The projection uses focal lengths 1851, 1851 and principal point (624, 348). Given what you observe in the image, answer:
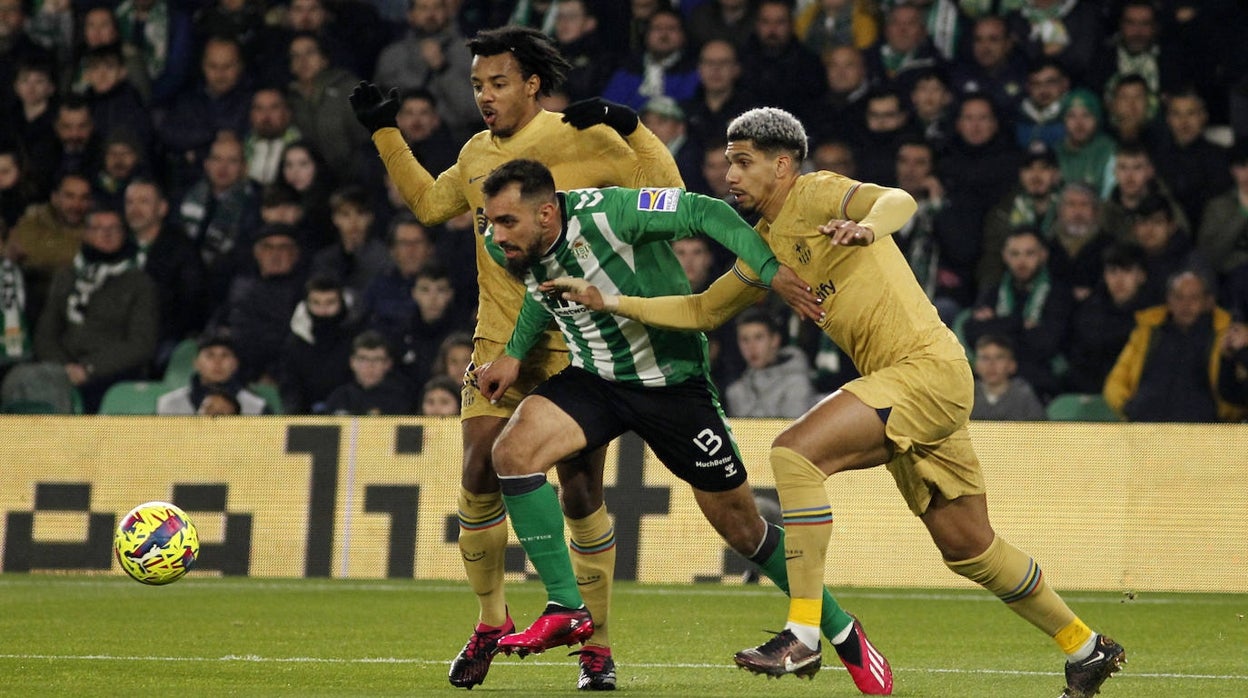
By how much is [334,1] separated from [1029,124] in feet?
19.5

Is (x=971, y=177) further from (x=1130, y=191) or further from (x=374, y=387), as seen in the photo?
(x=374, y=387)

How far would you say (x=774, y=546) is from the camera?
687 cm

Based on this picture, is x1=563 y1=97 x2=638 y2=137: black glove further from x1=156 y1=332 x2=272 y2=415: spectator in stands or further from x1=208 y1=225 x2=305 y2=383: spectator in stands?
x1=208 y1=225 x2=305 y2=383: spectator in stands

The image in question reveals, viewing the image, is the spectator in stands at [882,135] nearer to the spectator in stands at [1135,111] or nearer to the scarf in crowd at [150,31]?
the spectator in stands at [1135,111]

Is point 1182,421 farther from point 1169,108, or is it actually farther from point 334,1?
point 334,1

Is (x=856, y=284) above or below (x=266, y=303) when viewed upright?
above

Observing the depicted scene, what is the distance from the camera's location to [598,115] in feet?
23.0

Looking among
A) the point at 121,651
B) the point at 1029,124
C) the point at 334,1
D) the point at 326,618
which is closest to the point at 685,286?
the point at 121,651

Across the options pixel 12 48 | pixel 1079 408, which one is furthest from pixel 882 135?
pixel 12 48

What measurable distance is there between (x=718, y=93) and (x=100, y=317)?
16.4ft

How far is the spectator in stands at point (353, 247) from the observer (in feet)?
46.2

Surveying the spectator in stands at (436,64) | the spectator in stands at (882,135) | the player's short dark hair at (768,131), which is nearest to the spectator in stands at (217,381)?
the spectator in stands at (436,64)

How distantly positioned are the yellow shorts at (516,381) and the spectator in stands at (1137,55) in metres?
7.67

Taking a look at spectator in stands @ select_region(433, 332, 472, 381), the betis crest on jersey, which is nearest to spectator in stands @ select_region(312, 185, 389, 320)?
spectator in stands @ select_region(433, 332, 472, 381)
